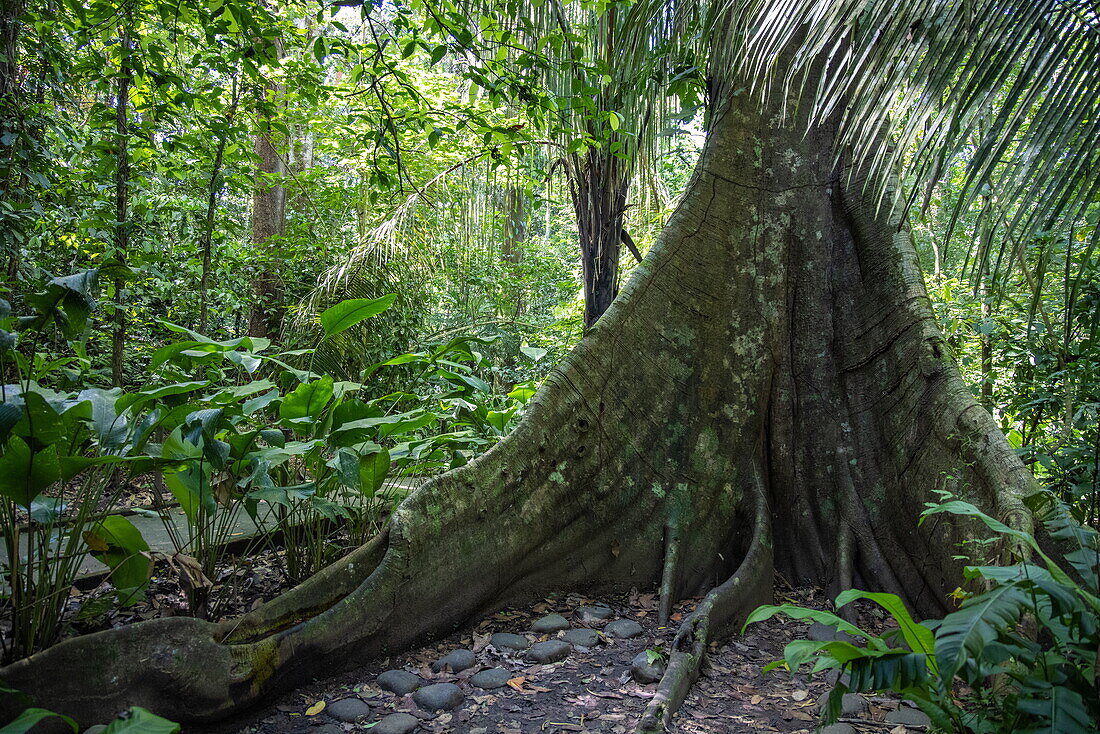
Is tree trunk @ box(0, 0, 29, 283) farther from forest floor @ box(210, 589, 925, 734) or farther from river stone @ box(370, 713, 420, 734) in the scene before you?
river stone @ box(370, 713, 420, 734)

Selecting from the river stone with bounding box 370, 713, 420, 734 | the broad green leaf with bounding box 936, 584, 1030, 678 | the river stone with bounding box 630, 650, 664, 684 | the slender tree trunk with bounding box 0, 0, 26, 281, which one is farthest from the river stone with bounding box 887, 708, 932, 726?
the slender tree trunk with bounding box 0, 0, 26, 281

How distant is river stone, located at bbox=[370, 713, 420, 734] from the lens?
2027 mm

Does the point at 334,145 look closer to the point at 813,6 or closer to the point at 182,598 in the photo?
the point at 182,598

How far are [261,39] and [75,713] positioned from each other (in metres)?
3.03

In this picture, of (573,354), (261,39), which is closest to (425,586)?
(573,354)

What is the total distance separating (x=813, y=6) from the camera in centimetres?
202

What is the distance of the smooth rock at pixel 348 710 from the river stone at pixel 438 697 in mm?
161

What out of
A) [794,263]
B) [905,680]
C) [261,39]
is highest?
[261,39]

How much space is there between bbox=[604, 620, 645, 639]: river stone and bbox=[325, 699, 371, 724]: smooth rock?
0.96 m

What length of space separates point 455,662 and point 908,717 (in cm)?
146

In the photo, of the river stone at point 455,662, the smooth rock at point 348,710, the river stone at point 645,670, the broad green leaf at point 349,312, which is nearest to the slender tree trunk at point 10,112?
the broad green leaf at point 349,312

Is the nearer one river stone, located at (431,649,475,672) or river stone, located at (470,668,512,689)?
river stone, located at (470,668,512,689)

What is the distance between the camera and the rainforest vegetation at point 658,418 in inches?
67.9

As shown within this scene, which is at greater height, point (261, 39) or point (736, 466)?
point (261, 39)
